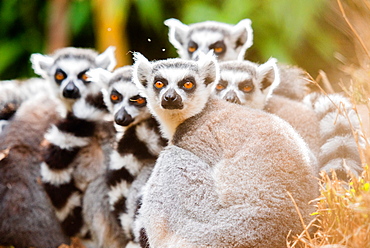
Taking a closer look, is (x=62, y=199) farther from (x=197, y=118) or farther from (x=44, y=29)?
(x=44, y=29)

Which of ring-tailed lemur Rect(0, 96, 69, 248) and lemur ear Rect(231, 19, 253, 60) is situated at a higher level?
lemur ear Rect(231, 19, 253, 60)

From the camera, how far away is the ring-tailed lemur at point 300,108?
3.32 meters

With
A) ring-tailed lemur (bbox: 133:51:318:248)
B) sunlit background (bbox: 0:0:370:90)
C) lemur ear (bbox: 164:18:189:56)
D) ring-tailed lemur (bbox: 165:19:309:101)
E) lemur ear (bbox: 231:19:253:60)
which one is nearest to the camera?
ring-tailed lemur (bbox: 133:51:318:248)

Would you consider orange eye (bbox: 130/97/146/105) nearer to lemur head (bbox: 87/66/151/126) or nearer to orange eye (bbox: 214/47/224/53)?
lemur head (bbox: 87/66/151/126)

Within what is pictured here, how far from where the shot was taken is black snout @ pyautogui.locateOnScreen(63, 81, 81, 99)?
13.1 ft

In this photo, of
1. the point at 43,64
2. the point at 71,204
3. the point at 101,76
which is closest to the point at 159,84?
the point at 101,76

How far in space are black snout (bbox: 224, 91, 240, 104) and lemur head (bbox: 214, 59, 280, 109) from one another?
6cm

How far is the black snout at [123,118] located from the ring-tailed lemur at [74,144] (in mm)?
554

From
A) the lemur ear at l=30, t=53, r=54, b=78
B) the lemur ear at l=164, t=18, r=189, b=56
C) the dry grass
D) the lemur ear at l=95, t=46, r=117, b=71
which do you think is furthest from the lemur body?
the dry grass

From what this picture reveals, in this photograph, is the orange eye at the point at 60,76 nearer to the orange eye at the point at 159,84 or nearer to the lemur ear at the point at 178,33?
the lemur ear at the point at 178,33

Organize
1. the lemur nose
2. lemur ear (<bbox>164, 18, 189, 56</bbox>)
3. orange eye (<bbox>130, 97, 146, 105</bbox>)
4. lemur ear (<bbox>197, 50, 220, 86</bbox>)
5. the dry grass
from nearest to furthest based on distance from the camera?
the dry grass → the lemur nose → lemur ear (<bbox>197, 50, 220, 86</bbox>) → orange eye (<bbox>130, 97, 146, 105</bbox>) → lemur ear (<bbox>164, 18, 189, 56</bbox>)

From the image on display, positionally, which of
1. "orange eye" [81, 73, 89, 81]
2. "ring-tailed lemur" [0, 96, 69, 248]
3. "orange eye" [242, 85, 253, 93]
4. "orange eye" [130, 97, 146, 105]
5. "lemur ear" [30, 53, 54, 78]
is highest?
"orange eye" [242, 85, 253, 93]

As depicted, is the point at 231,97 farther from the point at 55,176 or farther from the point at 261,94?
the point at 55,176

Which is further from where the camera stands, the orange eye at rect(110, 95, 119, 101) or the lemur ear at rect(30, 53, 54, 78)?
the lemur ear at rect(30, 53, 54, 78)
